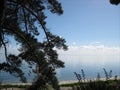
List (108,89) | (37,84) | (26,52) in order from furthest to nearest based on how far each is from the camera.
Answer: (26,52)
(37,84)
(108,89)

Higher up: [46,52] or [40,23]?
[40,23]

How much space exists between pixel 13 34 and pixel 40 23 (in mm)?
1519

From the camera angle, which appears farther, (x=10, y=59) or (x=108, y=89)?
(x=10, y=59)

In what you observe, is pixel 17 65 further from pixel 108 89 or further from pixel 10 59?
pixel 108 89

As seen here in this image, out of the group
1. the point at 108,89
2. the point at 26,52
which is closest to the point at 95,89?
the point at 108,89

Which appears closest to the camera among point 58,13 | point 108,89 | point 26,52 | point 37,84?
point 108,89

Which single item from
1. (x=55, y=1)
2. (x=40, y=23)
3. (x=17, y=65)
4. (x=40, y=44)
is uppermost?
(x=55, y=1)

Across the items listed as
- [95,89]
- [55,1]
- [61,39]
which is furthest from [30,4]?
[95,89]

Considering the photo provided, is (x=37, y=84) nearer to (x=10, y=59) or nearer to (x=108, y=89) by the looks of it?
(x=108, y=89)

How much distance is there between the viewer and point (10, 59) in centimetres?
1441

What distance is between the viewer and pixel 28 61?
1429 centimetres

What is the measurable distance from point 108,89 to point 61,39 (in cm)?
1051

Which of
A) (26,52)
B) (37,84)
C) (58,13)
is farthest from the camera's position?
(58,13)

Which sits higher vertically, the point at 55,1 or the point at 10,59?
the point at 55,1
